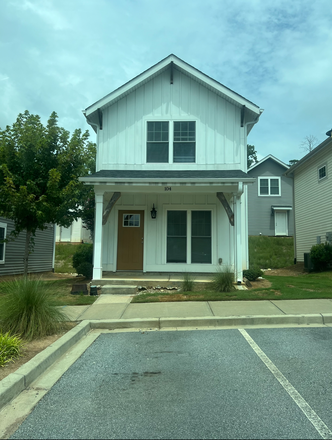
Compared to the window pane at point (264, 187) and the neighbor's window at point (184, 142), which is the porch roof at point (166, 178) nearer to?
the neighbor's window at point (184, 142)

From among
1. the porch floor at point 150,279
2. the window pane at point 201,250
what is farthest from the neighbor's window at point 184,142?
the porch floor at point 150,279

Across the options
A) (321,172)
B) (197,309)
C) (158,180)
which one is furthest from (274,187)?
(197,309)

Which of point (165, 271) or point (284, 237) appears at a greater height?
point (284, 237)

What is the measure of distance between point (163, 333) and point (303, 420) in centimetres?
346

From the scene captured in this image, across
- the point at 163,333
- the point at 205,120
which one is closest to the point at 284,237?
the point at 205,120

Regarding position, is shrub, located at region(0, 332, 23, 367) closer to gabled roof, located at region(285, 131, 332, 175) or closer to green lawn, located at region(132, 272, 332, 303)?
green lawn, located at region(132, 272, 332, 303)

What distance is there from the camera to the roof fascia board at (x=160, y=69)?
12.3m

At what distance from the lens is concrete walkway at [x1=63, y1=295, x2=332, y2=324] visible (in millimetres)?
7337

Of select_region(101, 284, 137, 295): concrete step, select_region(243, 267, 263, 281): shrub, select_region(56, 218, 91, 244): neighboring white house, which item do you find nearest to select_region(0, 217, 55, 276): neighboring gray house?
select_region(101, 284, 137, 295): concrete step

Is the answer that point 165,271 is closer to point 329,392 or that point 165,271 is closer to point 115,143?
point 115,143

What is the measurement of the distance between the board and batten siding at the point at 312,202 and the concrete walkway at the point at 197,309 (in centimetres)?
924

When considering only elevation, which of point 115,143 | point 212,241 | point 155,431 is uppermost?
point 115,143

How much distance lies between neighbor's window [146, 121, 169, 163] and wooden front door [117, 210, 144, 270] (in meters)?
1.91

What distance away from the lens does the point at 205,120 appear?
12625 millimetres
